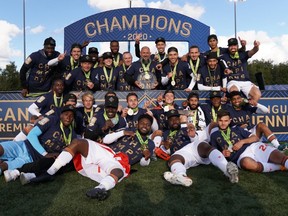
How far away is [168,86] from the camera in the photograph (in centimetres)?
763

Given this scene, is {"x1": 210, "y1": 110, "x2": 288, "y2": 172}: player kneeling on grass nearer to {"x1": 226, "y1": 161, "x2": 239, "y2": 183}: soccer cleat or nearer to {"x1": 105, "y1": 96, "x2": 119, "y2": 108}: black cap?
{"x1": 226, "y1": 161, "x2": 239, "y2": 183}: soccer cleat

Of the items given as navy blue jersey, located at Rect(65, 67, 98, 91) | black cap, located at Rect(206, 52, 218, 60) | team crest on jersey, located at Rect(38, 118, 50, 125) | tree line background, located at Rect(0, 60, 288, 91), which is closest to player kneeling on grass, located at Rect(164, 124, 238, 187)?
team crest on jersey, located at Rect(38, 118, 50, 125)

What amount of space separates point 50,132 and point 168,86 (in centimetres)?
347

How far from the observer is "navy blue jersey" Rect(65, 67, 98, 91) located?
23.0 feet

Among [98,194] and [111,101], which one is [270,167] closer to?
[98,194]

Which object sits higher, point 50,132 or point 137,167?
point 50,132

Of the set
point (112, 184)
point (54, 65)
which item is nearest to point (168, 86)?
point (54, 65)

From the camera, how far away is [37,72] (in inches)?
288

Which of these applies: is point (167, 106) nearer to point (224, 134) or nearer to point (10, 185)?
point (224, 134)

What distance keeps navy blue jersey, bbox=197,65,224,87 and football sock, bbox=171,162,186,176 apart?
127 inches

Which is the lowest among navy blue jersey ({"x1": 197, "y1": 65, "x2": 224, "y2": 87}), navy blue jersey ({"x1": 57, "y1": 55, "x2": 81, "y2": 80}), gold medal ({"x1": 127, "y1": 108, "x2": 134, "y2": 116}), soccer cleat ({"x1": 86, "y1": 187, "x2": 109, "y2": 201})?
soccer cleat ({"x1": 86, "y1": 187, "x2": 109, "y2": 201})

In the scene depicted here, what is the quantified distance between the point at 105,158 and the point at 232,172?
5.80ft

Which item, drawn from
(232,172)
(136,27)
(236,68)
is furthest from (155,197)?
(136,27)

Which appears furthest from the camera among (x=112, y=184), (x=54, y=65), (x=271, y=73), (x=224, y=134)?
(x=271, y=73)
